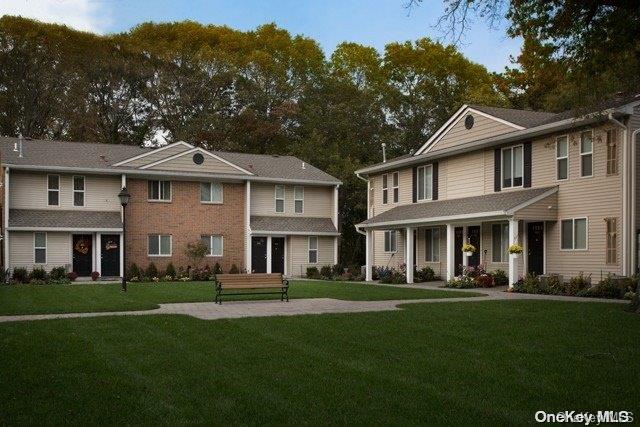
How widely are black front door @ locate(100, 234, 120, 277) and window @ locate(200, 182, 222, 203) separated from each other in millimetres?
4866

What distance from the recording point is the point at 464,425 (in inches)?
244

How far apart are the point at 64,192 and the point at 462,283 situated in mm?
19420

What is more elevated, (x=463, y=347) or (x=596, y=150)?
(x=596, y=150)

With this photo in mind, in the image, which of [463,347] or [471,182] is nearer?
[463,347]

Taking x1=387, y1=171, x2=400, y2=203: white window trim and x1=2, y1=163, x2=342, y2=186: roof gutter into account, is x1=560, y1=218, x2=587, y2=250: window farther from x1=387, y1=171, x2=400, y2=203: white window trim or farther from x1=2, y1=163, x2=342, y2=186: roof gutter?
x1=2, y1=163, x2=342, y2=186: roof gutter

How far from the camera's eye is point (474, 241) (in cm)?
2844

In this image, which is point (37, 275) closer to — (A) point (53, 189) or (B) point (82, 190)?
(A) point (53, 189)

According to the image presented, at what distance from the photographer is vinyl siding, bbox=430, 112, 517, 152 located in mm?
27109

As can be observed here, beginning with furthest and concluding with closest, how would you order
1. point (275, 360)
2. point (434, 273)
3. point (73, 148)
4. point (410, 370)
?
point (73, 148) < point (434, 273) < point (275, 360) < point (410, 370)

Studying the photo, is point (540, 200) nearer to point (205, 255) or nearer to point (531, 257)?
point (531, 257)

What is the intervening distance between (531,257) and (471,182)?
15.3 feet

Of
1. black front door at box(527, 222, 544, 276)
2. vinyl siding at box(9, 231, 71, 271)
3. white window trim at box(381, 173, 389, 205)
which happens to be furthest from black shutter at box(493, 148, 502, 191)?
vinyl siding at box(9, 231, 71, 271)

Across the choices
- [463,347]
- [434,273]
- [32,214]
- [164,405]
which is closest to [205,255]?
[32,214]

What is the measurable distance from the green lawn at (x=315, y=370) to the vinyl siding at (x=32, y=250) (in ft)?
65.2
